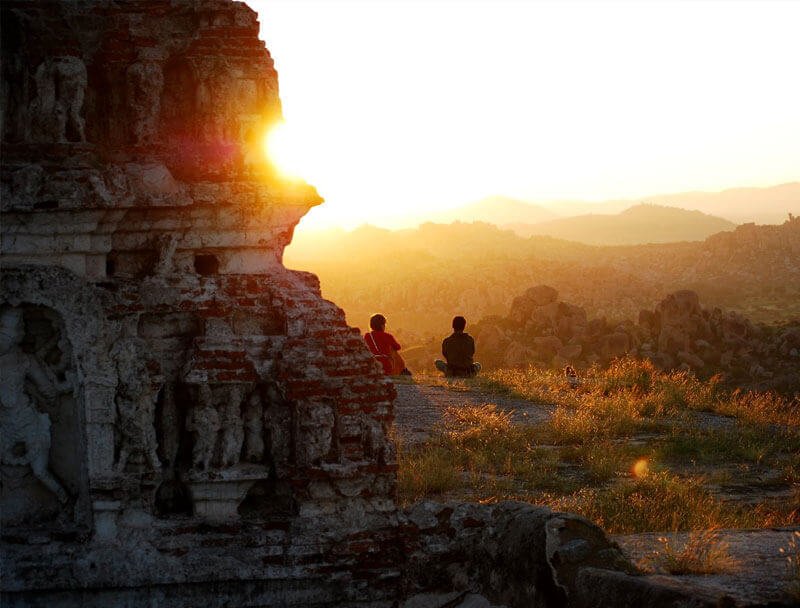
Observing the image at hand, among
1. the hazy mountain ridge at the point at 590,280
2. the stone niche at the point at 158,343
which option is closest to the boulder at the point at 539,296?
the hazy mountain ridge at the point at 590,280

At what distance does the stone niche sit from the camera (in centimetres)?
557

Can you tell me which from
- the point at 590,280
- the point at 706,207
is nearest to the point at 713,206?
the point at 706,207

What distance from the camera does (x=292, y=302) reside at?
6.00m

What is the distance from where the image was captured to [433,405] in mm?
12273

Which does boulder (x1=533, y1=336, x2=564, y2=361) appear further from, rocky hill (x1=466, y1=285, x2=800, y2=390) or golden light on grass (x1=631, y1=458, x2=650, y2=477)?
golden light on grass (x1=631, y1=458, x2=650, y2=477)

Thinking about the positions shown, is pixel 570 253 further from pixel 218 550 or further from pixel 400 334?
pixel 218 550

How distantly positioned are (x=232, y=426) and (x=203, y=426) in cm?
17

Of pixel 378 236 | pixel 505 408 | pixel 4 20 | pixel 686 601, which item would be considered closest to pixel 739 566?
pixel 686 601

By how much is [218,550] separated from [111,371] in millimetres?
1199

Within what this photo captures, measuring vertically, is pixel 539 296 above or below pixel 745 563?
above

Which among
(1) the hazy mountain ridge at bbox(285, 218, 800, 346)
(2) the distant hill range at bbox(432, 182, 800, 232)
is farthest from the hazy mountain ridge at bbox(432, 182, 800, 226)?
A: (1) the hazy mountain ridge at bbox(285, 218, 800, 346)

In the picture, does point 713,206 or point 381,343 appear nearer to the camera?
point 381,343

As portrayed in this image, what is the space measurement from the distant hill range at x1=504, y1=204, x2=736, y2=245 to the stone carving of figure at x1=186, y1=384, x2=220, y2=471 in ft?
282

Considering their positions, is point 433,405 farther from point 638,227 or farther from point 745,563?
point 638,227
